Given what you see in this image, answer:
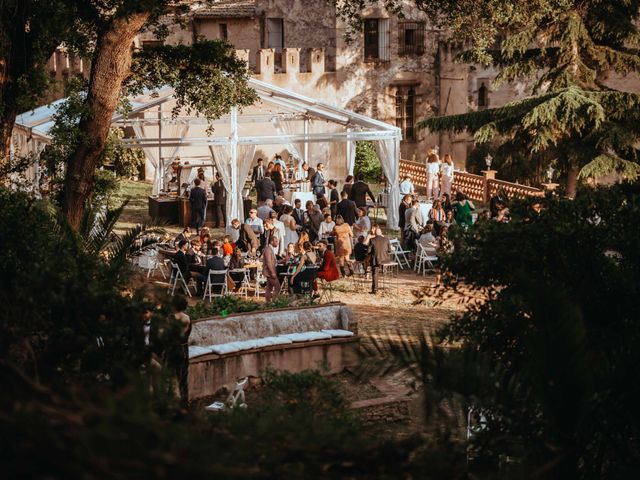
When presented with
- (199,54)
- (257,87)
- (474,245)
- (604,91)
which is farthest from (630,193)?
(604,91)

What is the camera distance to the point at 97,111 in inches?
634

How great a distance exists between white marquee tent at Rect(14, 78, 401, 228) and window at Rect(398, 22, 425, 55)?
992cm

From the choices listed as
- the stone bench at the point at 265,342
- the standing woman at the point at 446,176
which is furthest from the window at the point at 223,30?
the stone bench at the point at 265,342

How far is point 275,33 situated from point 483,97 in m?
8.21

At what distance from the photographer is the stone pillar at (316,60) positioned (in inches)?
1576

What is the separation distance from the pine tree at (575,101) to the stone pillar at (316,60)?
33.4 feet

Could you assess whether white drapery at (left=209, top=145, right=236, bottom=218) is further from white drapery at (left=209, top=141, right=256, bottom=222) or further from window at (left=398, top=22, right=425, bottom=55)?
window at (left=398, top=22, right=425, bottom=55)

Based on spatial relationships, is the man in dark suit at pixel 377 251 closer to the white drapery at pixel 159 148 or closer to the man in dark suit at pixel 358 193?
the man in dark suit at pixel 358 193

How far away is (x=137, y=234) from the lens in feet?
43.0

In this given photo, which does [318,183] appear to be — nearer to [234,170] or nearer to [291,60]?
[234,170]

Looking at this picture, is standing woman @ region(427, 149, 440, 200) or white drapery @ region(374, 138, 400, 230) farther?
standing woman @ region(427, 149, 440, 200)

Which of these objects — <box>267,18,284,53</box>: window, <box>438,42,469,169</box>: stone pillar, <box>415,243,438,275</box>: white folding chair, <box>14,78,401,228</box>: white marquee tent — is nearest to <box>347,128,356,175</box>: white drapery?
<box>14,78,401,228</box>: white marquee tent

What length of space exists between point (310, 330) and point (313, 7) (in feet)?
95.5

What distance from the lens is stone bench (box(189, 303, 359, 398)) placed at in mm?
13336
